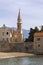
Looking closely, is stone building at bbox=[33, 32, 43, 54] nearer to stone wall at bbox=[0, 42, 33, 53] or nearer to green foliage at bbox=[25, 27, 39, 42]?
stone wall at bbox=[0, 42, 33, 53]

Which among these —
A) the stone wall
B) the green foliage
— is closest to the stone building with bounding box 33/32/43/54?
the stone wall

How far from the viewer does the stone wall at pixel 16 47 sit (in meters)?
99.7

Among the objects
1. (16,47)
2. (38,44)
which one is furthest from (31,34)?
(38,44)

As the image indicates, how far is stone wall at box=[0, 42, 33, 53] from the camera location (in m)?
99.7

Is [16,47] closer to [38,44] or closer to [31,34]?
[38,44]

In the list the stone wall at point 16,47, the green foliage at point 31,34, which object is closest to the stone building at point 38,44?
the stone wall at point 16,47

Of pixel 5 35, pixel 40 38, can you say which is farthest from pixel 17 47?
pixel 5 35

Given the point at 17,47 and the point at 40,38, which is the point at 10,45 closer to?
the point at 17,47

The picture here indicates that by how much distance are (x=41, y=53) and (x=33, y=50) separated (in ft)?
11.0

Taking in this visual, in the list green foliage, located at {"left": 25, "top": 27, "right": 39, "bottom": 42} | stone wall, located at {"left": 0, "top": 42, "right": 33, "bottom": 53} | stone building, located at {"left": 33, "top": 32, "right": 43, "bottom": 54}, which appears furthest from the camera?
green foliage, located at {"left": 25, "top": 27, "right": 39, "bottom": 42}

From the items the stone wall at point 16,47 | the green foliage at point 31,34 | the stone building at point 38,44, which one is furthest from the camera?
the green foliage at point 31,34

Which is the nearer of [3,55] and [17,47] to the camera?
[3,55]

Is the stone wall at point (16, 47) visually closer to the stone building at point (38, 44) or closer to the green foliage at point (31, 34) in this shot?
the stone building at point (38, 44)

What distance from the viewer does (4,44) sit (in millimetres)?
102938
